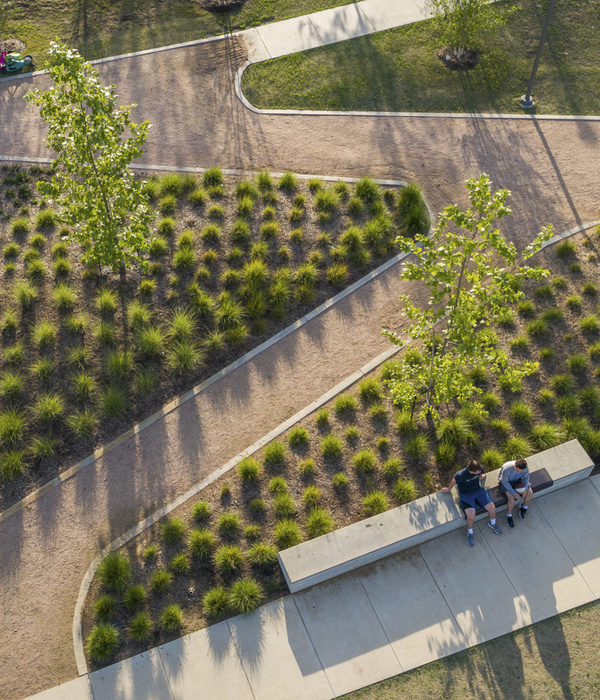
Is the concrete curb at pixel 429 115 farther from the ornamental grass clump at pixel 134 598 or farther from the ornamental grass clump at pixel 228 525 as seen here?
the ornamental grass clump at pixel 134 598

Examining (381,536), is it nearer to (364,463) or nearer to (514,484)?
(364,463)

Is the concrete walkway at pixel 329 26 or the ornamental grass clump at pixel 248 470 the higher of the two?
the concrete walkway at pixel 329 26

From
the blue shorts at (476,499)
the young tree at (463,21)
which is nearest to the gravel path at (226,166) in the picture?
the young tree at (463,21)

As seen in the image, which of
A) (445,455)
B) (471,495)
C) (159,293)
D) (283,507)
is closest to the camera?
(471,495)

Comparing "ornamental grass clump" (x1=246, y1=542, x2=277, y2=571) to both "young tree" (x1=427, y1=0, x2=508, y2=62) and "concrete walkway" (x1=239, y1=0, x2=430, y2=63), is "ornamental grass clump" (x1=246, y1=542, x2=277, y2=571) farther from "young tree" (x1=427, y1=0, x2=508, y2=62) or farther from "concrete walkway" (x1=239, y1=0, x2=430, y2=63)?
"young tree" (x1=427, y1=0, x2=508, y2=62)

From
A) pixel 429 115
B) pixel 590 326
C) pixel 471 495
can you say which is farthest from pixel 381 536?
pixel 429 115

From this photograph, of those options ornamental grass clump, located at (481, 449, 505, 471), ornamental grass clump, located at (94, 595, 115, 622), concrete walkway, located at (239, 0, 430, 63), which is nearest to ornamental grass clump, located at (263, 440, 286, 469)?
ornamental grass clump, located at (94, 595, 115, 622)
